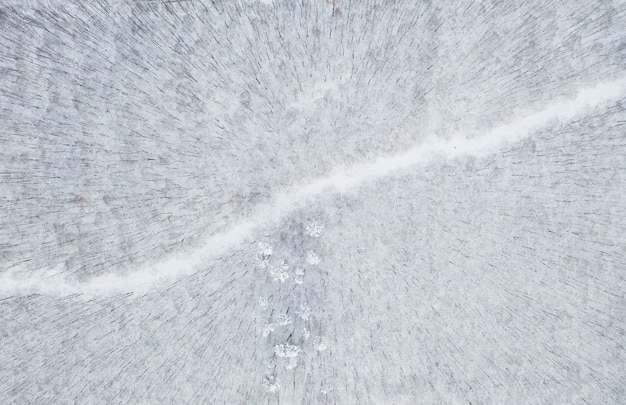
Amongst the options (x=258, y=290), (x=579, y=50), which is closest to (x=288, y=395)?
(x=258, y=290)

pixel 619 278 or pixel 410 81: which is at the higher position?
pixel 410 81

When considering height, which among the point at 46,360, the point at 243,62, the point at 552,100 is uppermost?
the point at 243,62

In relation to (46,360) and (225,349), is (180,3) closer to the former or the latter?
(225,349)

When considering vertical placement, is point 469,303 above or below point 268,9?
below

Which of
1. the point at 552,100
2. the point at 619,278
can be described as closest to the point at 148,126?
the point at 552,100

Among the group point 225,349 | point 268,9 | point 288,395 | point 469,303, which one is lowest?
point 288,395

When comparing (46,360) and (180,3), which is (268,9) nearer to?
(180,3)
